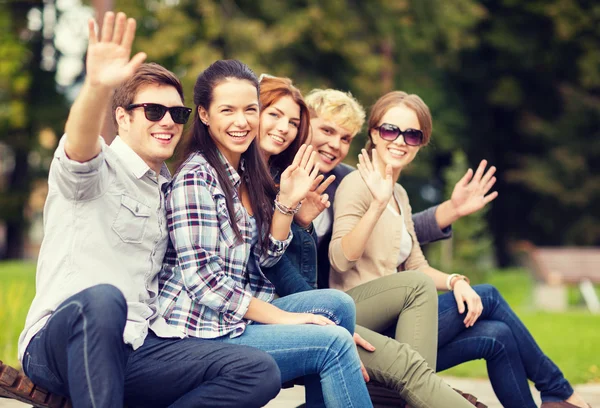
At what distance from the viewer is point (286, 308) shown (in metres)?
3.25

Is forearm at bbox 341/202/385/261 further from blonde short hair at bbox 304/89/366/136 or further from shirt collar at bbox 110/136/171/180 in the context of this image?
shirt collar at bbox 110/136/171/180

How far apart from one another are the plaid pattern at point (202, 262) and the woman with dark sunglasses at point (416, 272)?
72cm

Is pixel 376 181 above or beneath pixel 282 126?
beneath

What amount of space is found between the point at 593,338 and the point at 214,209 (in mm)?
6056

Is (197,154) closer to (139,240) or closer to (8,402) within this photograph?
(139,240)

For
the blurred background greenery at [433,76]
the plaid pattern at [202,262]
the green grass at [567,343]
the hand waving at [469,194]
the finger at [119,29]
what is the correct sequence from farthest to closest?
the blurred background greenery at [433,76] < the green grass at [567,343] < the hand waving at [469,194] < the plaid pattern at [202,262] < the finger at [119,29]

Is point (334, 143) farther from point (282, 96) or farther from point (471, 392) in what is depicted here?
point (471, 392)

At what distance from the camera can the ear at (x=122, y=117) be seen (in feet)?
10.2

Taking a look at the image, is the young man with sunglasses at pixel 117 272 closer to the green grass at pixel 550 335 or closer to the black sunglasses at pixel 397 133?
the black sunglasses at pixel 397 133

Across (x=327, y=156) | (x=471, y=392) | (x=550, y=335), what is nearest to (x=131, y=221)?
(x=327, y=156)

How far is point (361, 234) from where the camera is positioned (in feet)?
11.7

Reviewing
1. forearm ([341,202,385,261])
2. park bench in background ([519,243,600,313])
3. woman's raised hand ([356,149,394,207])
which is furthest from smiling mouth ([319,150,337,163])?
park bench in background ([519,243,600,313])

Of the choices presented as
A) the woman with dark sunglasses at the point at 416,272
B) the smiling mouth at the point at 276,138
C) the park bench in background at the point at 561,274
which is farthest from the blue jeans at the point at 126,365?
the park bench in background at the point at 561,274

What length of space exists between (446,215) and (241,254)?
164 centimetres
